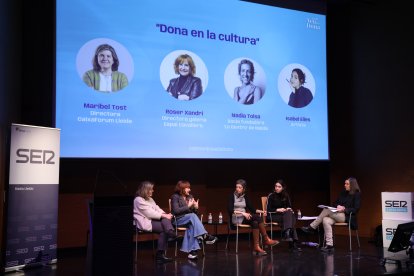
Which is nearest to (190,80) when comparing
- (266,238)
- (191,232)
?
(191,232)

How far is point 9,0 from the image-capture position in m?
5.73

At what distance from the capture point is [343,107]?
857 cm

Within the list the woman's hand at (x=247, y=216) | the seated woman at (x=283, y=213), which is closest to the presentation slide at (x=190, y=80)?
the seated woman at (x=283, y=213)

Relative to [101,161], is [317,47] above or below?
above

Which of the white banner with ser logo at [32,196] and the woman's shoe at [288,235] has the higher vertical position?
the white banner with ser logo at [32,196]

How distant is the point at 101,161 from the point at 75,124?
0.92m

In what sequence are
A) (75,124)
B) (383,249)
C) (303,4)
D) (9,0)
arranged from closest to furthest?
1. (9,0)
2. (75,124)
3. (383,249)
4. (303,4)

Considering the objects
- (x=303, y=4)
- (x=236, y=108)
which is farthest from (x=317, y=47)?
(x=236, y=108)

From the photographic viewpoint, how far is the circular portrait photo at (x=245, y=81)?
7.23 metres

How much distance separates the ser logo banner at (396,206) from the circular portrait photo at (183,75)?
3186 mm

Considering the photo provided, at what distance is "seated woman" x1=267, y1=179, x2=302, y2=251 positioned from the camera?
6676mm

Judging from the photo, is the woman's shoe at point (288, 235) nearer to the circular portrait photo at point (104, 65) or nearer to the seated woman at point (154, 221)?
the seated woman at point (154, 221)

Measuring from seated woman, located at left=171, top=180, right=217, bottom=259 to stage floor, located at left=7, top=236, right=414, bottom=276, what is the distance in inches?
7.2

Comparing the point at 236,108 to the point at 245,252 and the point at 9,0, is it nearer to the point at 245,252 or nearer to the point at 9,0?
the point at 245,252
